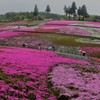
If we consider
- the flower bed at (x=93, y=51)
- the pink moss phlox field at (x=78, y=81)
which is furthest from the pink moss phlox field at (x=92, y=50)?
the pink moss phlox field at (x=78, y=81)

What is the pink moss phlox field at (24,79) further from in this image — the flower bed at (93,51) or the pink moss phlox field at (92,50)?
the pink moss phlox field at (92,50)

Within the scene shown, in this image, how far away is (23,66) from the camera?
1351 inches

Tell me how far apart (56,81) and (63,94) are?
4.14 m

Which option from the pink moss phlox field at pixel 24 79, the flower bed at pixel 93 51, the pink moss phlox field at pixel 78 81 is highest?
the pink moss phlox field at pixel 24 79

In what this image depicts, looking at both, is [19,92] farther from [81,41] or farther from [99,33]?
[99,33]

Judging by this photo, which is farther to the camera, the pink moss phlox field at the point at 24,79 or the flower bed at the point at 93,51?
the flower bed at the point at 93,51

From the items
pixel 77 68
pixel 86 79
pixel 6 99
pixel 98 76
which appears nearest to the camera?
pixel 6 99

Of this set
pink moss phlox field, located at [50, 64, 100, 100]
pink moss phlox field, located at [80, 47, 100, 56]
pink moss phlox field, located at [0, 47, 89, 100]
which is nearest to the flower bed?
pink moss phlox field, located at [80, 47, 100, 56]

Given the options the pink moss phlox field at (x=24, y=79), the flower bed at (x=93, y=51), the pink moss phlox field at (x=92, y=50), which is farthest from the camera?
the pink moss phlox field at (x=92, y=50)

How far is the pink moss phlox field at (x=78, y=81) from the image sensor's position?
2705cm

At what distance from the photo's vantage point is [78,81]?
104 feet

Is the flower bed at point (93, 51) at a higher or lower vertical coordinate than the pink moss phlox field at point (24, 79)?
lower

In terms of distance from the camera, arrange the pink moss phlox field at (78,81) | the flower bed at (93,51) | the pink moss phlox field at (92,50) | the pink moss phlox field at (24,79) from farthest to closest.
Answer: the pink moss phlox field at (92,50)
the flower bed at (93,51)
the pink moss phlox field at (78,81)
the pink moss phlox field at (24,79)

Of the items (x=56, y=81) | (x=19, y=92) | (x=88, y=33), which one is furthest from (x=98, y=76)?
(x=88, y=33)
